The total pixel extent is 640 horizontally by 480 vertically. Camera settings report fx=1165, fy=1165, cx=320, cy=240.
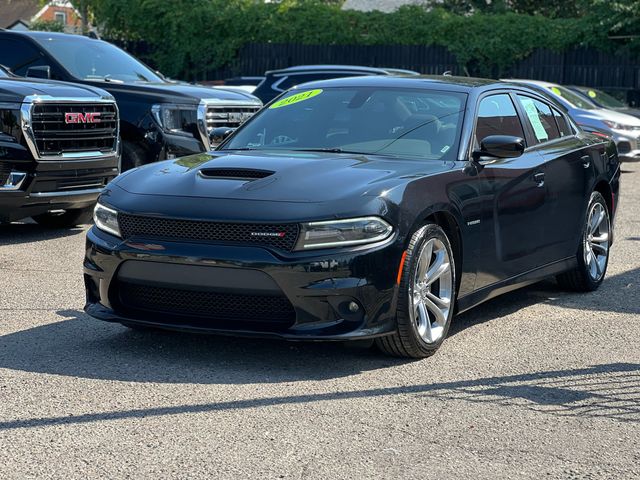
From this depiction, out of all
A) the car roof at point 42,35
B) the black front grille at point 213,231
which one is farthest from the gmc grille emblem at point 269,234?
the car roof at point 42,35

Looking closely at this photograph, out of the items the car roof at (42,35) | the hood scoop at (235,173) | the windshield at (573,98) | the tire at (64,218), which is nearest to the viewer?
the hood scoop at (235,173)

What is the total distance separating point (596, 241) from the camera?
28.6 feet

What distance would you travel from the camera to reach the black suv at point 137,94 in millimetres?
12469

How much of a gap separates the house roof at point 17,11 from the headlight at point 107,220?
7922 cm

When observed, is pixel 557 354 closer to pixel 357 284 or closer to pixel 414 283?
pixel 414 283

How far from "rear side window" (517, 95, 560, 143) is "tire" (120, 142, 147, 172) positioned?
5.35 metres

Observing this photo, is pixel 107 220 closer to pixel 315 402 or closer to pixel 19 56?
pixel 315 402

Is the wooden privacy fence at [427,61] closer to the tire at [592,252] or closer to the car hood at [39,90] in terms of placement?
the car hood at [39,90]

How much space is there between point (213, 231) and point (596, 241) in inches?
153

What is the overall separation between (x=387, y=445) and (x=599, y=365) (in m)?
1.96

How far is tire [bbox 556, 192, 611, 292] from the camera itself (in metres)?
8.38

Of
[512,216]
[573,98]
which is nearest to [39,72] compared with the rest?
[512,216]

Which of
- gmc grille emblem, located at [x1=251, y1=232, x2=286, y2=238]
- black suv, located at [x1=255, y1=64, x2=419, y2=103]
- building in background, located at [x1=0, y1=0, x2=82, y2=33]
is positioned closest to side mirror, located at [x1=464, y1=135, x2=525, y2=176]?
gmc grille emblem, located at [x1=251, y1=232, x2=286, y2=238]

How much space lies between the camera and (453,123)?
7.09 metres
